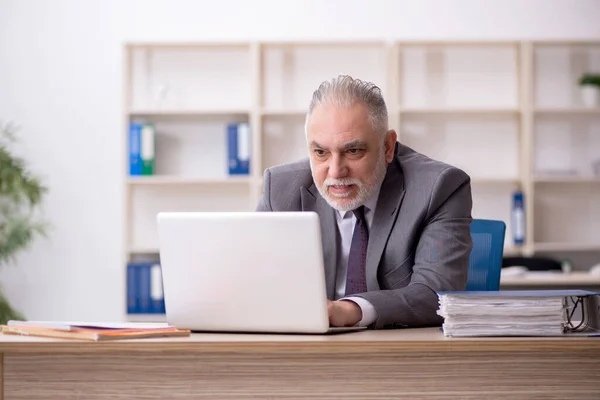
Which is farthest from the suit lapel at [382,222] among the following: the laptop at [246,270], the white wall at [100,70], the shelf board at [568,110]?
the white wall at [100,70]

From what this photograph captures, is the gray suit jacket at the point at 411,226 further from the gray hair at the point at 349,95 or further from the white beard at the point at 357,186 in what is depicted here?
the gray hair at the point at 349,95

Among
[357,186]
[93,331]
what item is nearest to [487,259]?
[357,186]

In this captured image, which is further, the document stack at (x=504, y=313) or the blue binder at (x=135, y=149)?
the blue binder at (x=135, y=149)

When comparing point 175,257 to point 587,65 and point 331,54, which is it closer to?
point 331,54

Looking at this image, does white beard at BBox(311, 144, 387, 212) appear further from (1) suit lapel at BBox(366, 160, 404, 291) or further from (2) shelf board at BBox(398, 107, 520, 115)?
(2) shelf board at BBox(398, 107, 520, 115)

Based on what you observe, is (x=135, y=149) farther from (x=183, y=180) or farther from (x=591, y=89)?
(x=591, y=89)

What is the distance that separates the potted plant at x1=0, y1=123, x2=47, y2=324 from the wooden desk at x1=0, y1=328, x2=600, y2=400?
3.27 meters

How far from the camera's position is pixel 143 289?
4.88m

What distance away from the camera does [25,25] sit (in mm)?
5203

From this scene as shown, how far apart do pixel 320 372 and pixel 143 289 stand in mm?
3537

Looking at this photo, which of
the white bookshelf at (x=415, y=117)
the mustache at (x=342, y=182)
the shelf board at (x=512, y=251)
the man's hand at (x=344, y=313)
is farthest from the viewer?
the white bookshelf at (x=415, y=117)

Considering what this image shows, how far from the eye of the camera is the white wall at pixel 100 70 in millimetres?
5152

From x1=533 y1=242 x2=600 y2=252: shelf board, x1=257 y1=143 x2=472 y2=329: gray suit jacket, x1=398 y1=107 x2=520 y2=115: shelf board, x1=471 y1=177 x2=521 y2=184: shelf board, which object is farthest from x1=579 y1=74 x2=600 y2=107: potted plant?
x1=257 y1=143 x2=472 y2=329: gray suit jacket

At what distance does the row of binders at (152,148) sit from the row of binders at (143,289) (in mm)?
548
